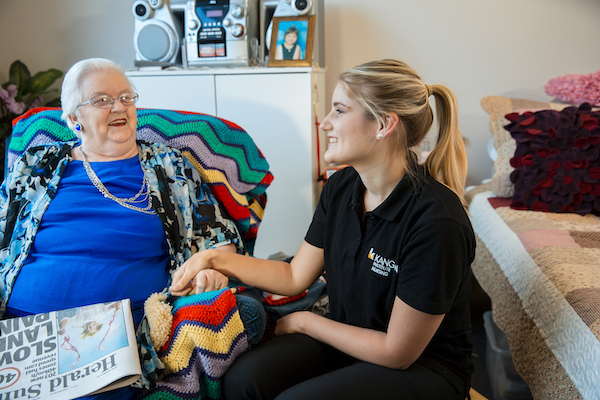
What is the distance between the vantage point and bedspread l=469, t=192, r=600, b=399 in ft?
3.39

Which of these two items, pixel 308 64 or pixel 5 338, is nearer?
pixel 5 338

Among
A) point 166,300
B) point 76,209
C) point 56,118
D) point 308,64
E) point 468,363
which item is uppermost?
point 308,64

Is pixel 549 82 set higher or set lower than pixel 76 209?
higher

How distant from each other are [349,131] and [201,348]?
58 cm

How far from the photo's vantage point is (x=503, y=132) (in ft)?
6.68

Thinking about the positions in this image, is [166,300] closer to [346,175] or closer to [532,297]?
[346,175]

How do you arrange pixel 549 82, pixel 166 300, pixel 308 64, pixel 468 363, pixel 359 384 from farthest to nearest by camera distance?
pixel 549 82 < pixel 308 64 < pixel 166 300 < pixel 468 363 < pixel 359 384

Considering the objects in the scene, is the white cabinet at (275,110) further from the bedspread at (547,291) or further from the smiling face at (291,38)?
the bedspread at (547,291)

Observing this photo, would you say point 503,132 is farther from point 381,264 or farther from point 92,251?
point 92,251

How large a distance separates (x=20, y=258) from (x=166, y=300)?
44 centimetres

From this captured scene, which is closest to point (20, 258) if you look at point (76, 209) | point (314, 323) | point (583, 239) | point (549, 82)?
point (76, 209)

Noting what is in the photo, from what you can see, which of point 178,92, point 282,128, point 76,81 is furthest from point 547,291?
point 178,92

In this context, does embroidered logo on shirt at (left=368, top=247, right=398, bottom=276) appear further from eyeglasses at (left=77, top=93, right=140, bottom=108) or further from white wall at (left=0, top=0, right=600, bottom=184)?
white wall at (left=0, top=0, right=600, bottom=184)

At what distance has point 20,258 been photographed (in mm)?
1249
